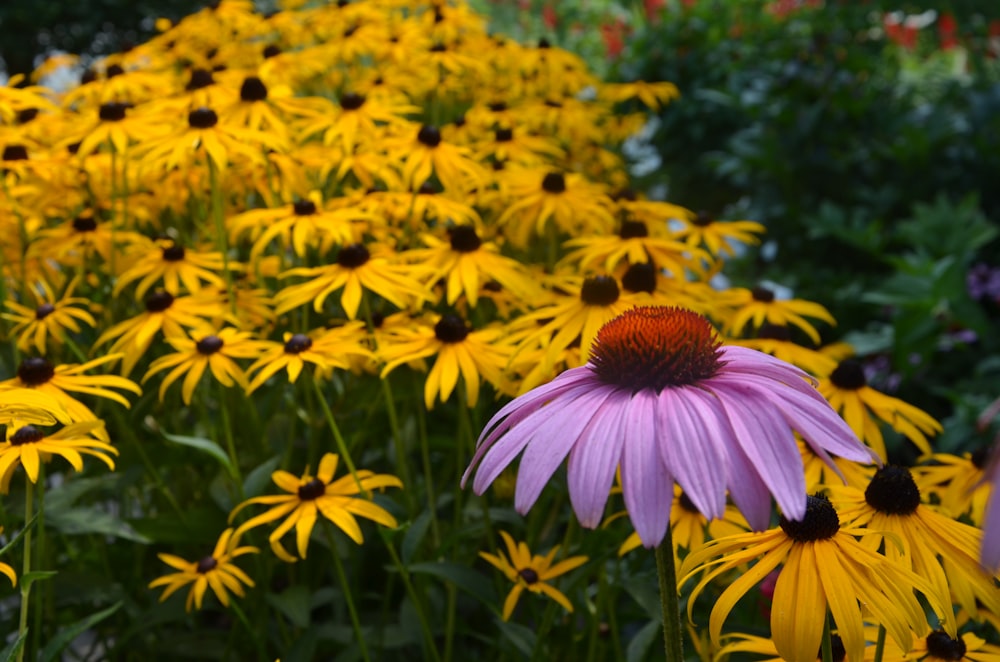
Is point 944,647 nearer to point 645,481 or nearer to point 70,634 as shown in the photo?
point 645,481

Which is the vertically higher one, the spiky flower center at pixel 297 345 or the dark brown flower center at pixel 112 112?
the dark brown flower center at pixel 112 112

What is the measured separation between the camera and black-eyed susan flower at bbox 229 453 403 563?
4.03 feet

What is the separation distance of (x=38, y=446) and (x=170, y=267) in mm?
641

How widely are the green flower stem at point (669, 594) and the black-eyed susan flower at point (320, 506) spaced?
0.54 metres

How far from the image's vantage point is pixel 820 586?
75 centimetres

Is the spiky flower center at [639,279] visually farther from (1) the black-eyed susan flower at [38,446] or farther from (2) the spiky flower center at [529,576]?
(1) the black-eyed susan flower at [38,446]

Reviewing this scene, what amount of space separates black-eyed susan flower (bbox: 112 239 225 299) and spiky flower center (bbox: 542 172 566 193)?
0.61 m

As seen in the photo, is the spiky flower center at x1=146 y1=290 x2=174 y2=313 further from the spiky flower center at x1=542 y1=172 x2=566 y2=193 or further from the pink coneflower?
the pink coneflower

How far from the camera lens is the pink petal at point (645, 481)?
0.61m

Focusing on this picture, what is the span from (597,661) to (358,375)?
611mm

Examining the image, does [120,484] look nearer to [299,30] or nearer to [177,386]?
[177,386]

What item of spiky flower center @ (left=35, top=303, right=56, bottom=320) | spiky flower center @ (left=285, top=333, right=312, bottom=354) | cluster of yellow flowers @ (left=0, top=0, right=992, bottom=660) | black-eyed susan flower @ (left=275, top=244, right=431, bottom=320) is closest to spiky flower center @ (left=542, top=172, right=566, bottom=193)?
cluster of yellow flowers @ (left=0, top=0, right=992, bottom=660)

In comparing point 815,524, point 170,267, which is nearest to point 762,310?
point 815,524

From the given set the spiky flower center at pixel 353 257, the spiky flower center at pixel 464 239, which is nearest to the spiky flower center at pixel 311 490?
the spiky flower center at pixel 353 257
